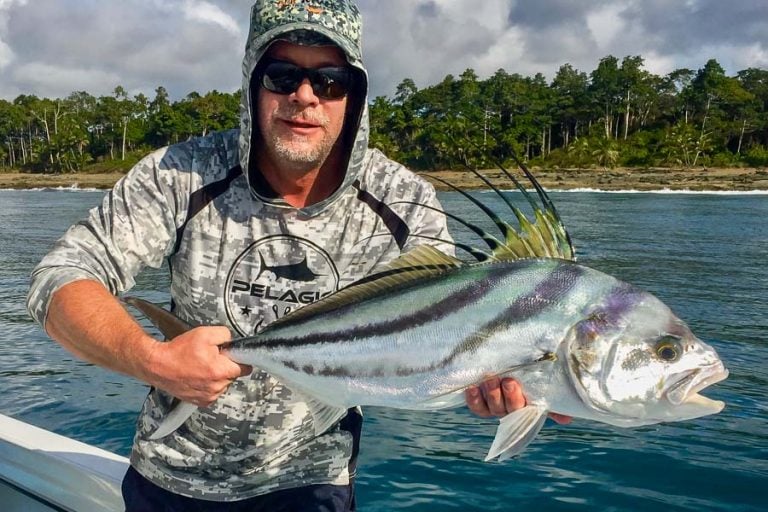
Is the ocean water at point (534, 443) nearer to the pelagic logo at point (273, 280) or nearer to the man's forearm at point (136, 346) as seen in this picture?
the pelagic logo at point (273, 280)

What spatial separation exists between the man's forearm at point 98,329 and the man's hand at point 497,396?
104 cm

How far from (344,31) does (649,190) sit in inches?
2352

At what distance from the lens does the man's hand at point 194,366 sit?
2.29 metres

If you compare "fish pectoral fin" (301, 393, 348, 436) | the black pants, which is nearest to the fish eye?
"fish pectoral fin" (301, 393, 348, 436)

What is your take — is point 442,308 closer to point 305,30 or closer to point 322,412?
point 322,412

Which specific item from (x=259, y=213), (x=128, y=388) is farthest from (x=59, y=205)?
(x=259, y=213)

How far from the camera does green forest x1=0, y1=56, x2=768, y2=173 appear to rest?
8188cm

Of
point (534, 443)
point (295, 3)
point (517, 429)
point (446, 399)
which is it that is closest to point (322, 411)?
point (446, 399)

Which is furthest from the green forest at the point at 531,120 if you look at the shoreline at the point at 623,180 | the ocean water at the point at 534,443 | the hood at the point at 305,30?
the hood at the point at 305,30

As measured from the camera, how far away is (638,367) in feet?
7.33

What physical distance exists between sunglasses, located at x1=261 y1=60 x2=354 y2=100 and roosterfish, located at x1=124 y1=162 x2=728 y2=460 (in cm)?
89

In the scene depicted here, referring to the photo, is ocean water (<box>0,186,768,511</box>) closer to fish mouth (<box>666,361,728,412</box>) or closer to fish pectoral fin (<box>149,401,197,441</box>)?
fish pectoral fin (<box>149,401,197,441</box>)

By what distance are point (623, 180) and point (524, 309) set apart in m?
67.3

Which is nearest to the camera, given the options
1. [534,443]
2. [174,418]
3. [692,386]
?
[692,386]
